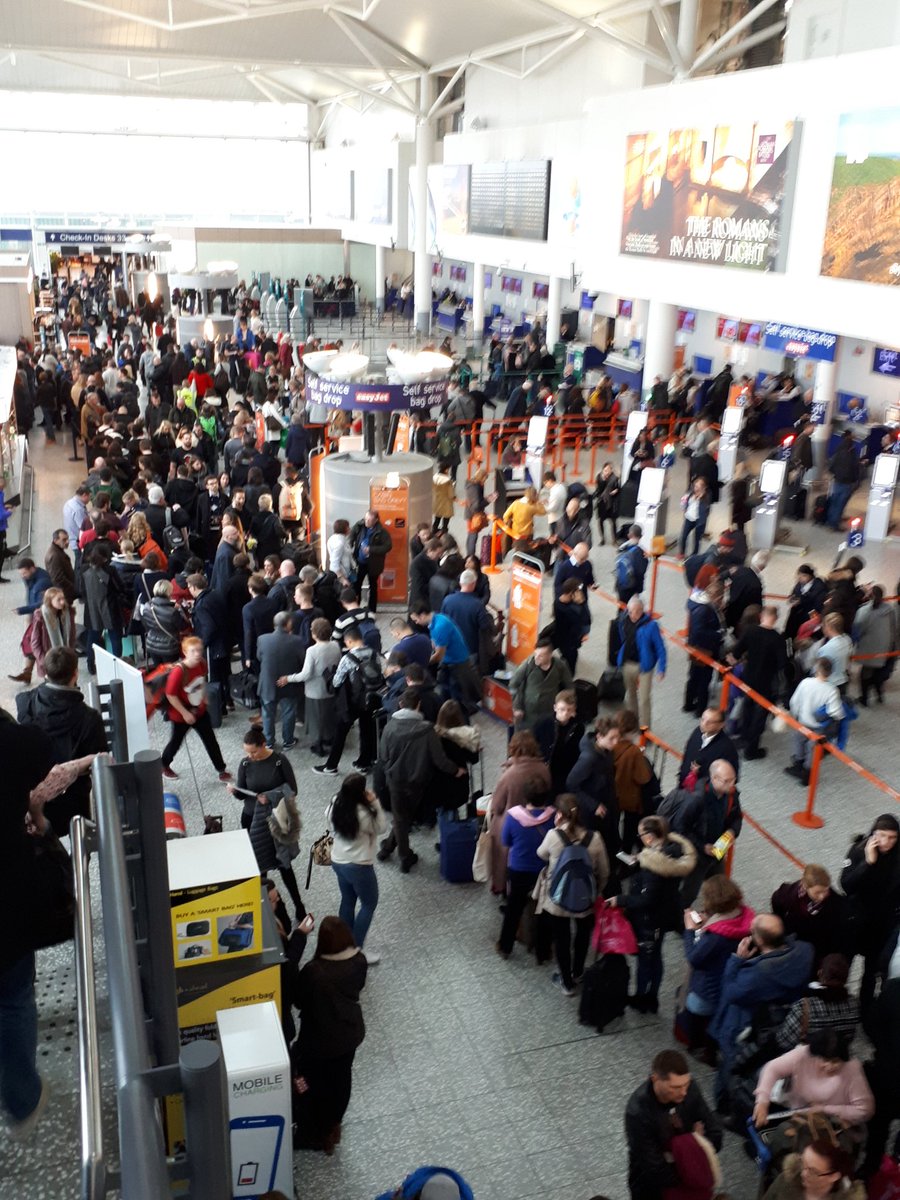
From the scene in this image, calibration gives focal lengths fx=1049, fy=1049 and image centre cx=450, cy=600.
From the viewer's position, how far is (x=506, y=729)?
9.30m

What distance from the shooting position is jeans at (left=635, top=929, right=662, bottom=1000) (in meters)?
5.73

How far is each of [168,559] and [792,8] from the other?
13.9 m

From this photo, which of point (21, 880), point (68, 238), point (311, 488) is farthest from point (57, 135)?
point (21, 880)

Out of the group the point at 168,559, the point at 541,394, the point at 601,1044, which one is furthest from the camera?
the point at 541,394

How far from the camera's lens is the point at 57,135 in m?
49.3

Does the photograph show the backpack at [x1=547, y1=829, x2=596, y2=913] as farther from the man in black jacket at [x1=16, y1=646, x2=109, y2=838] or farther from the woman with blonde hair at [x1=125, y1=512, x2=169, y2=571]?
the woman with blonde hair at [x1=125, y1=512, x2=169, y2=571]

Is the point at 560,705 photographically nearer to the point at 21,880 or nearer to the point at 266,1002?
the point at 266,1002

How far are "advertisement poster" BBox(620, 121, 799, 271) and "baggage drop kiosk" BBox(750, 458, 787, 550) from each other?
11.6 ft

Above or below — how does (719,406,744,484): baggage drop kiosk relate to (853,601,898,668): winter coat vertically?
above

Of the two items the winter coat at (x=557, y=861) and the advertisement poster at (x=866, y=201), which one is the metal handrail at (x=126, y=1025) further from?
the advertisement poster at (x=866, y=201)

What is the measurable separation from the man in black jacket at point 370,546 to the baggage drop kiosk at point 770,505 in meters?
5.77

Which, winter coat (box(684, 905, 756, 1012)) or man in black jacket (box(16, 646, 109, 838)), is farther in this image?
winter coat (box(684, 905, 756, 1012))

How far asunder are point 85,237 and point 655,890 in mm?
39253

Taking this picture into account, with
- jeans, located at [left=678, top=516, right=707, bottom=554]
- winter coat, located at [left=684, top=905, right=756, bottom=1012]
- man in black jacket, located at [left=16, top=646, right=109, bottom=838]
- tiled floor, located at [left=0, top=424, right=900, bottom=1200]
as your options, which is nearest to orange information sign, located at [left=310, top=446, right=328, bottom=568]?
jeans, located at [left=678, top=516, right=707, bottom=554]
